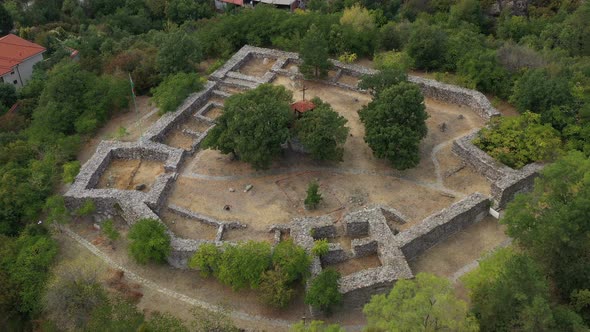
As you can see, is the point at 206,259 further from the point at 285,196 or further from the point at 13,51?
the point at 13,51

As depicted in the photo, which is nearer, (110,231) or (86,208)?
(110,231)

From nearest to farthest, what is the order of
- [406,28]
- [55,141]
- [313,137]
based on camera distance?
[313,137]
[55,141]
[406,28]

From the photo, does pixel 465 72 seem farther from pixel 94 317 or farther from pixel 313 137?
pixel 94 317

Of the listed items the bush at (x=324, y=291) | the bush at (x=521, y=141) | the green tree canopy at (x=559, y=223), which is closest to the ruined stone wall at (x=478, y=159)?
the bush at (x=521, y=141)

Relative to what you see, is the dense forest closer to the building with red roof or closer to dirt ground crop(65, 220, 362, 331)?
the building with red roof

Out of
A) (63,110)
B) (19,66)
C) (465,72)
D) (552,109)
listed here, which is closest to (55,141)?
(63,110)

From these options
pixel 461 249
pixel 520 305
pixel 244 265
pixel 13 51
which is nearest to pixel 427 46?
pixel 461 249

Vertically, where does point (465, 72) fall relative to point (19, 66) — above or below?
above
